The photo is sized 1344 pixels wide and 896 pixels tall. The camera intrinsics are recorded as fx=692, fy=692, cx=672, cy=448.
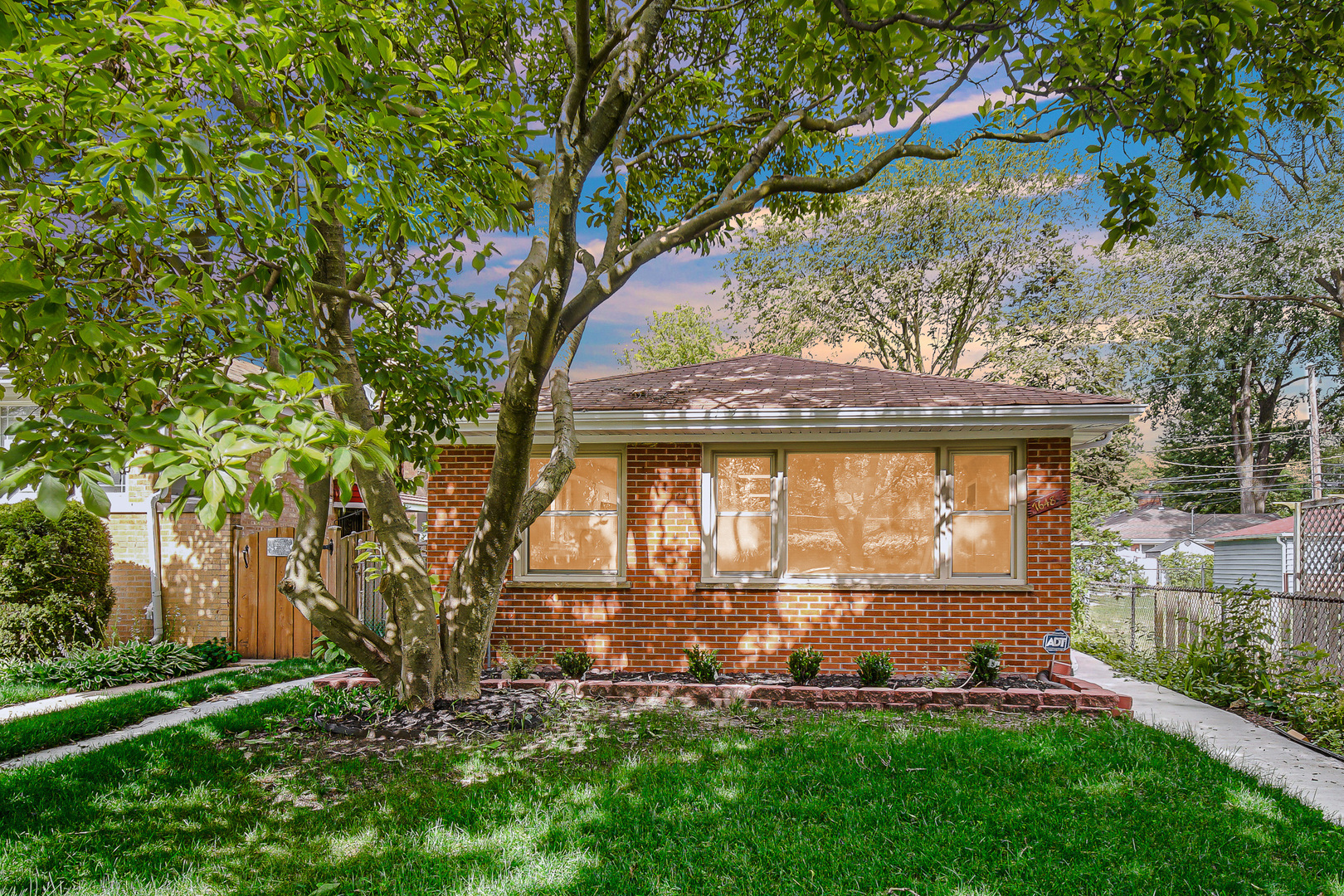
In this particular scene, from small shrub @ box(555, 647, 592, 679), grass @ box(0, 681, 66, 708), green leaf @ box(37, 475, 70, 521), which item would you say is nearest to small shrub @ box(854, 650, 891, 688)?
small shrub @ box(555, 647, 592, 679)

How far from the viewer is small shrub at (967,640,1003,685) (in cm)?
685

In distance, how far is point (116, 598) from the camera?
9.96 meters

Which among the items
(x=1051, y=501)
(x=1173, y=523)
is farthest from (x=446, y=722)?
(x=1173, y=523)

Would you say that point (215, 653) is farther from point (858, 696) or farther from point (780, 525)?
point (858, 696)

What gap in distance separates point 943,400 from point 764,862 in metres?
5.23

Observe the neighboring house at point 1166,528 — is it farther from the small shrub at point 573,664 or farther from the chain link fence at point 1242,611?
the small shrub at point 573,664

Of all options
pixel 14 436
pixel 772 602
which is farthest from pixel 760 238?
pixel 14 436

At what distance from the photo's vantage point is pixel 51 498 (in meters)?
1.90

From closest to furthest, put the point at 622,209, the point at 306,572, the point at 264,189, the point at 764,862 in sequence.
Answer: the point at 264,189
the point at 764,862
the point at 306,572
the point at 622,209

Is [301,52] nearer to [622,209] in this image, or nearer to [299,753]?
[622,209]

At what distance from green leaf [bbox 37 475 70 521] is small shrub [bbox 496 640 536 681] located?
5699mm

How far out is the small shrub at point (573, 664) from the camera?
288 inches

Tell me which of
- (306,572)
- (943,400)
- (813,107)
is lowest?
(306,572)

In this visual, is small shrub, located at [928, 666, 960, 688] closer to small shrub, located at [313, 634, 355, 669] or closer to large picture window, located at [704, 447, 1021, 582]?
large picture window, located at [704, 447, 1021, 582]
